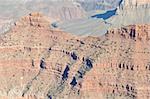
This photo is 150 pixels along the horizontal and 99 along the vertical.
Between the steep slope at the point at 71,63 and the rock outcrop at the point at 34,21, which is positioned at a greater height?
the rock outcrop at the point at 34,21

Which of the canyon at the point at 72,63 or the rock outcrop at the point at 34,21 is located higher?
the rock outcrop at the point at 34,21

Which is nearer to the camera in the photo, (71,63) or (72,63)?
(72,63)

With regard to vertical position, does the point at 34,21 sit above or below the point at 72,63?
above

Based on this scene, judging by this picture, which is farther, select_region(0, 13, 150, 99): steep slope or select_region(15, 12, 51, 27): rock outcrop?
select_region(15, 12, 51, 27): rock outcrop

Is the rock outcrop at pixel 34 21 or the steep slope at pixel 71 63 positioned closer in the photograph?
the steep slope at pixel 71 63

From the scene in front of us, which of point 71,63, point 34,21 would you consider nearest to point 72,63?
point 71,63

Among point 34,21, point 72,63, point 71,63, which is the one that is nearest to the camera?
point 72,63

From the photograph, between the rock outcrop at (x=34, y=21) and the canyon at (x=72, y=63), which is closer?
the canyon at (x=72, y=63)

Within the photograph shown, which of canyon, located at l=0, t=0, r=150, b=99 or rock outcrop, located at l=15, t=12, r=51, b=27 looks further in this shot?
rock outcrop, located at l=15, t=12, r=51, b=27

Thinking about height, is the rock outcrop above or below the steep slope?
above

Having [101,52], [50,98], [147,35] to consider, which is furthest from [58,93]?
[147,35]

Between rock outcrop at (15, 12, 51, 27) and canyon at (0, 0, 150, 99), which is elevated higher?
rock outcrop at (15, 12, 51, 27)

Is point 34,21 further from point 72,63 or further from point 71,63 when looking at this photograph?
point 72,63
